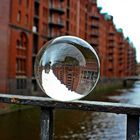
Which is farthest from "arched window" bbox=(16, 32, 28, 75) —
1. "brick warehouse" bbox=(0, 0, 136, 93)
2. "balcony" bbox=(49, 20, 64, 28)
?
"balcony" bbox=(49, 20, 64, 28)

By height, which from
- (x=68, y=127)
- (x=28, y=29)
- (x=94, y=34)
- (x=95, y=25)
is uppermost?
(x=95, y=25)

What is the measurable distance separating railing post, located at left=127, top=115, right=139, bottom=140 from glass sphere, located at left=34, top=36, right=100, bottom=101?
0.95 feet

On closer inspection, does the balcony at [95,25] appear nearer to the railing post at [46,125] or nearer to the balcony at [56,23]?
the balcony at [56,23]

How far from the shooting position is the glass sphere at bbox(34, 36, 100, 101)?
7.55 ft

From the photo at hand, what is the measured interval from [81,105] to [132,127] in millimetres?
350

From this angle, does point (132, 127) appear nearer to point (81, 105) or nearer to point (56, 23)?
point (81, 105)

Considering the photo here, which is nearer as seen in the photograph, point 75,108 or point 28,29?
point 75,108

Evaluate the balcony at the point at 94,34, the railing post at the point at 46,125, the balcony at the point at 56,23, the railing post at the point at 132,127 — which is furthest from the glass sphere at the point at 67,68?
the balcony at the point at 94,34

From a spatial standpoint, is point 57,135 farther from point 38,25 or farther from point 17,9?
point 38,25

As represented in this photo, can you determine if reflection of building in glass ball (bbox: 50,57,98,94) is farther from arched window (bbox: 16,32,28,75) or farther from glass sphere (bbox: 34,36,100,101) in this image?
arched window (bbox: 16,32,28,75)

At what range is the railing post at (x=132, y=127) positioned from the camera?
2.21 m

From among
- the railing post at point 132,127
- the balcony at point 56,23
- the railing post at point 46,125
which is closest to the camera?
the railing post at point 132,127

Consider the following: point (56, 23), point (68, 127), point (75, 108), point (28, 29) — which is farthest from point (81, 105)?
point (56, 23)

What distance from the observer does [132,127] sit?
87.4 inches
